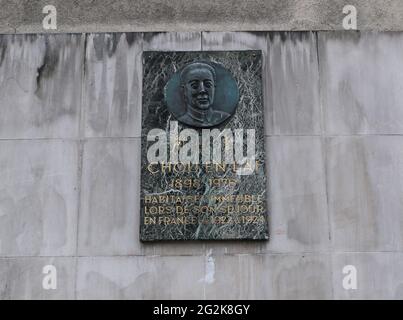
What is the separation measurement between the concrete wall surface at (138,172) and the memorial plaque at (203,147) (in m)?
0.15

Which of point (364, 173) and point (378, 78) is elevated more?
point (378, 78)

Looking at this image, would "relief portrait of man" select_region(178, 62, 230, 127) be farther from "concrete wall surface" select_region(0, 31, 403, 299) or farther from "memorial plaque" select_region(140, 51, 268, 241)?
"concrete wall surface" select_region(0, 31, 403, 299)

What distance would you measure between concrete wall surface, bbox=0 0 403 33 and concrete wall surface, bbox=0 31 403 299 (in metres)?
0.15

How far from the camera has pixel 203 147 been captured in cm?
1066

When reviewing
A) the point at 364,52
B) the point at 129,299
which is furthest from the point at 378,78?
the point at 129,299

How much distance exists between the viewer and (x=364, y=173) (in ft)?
→ 34.9

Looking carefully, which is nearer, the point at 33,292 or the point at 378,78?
the point at 33,292

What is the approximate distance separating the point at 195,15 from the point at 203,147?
1755 millimetres

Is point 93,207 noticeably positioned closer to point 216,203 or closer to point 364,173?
point 216,203

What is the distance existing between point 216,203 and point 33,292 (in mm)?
2331

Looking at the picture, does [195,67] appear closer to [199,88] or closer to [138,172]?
[199,88]

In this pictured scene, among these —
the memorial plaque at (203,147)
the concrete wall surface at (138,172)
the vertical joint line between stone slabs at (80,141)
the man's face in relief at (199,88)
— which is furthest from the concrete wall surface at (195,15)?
the man's face in relief at (199,88)
